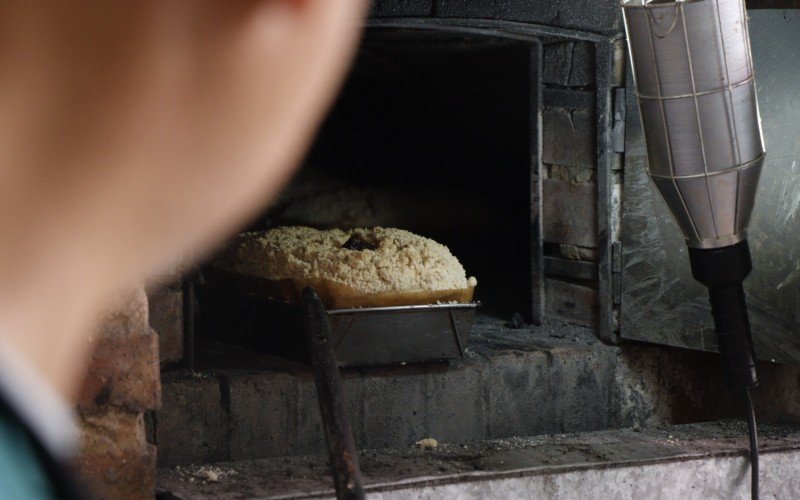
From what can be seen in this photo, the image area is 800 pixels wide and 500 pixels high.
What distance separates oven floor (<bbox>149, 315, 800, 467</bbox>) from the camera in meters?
1.94

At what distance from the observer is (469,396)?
7.14ft

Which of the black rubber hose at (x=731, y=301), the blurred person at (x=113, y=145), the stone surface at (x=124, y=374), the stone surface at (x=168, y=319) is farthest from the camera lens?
the stone surface at (x=168, y=319)

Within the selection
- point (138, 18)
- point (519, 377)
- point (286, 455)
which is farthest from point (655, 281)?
point (138, 18)

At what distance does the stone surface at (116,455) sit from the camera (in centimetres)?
136

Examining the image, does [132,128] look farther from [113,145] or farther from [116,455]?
[116,455]

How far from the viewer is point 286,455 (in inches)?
78.9

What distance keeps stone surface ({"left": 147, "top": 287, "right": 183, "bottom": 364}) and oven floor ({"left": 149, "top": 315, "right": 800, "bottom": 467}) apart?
0.16 ft

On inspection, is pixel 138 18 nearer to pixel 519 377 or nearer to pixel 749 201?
pixel 749 201

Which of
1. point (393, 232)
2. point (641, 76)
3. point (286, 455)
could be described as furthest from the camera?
point (393, 232)

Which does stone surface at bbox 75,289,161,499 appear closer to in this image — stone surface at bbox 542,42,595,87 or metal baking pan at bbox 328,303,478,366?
metal baking pan at bbox 328,303,478,366

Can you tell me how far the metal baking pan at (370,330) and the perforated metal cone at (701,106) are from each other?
1.80ft

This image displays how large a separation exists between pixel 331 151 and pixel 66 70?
2.81 metres

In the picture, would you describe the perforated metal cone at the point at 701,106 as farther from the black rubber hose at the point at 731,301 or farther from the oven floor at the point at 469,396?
the oven floor at the point at 469,396

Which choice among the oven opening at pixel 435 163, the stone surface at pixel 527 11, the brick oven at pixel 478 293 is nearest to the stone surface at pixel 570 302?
the brick oven at pixel 478 293
